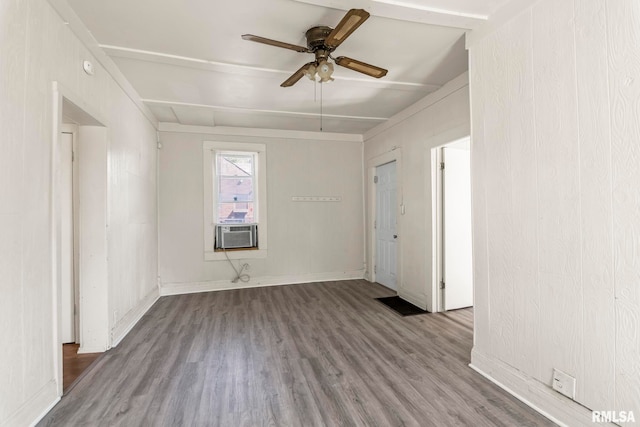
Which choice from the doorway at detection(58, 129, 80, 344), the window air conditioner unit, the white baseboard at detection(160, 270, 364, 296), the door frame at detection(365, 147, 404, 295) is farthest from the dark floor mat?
the doorway at detection(58, 129, 80, 344)

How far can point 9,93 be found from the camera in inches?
57.1

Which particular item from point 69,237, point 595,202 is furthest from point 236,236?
point 595,202

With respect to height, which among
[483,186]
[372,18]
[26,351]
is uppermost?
[372,18]

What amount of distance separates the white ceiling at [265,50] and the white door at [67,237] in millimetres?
966

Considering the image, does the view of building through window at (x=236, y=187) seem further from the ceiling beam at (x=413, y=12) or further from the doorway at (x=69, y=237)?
the ceiling beam at (x=413, y=12)

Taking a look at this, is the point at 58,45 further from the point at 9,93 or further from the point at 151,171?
the point at 151,171

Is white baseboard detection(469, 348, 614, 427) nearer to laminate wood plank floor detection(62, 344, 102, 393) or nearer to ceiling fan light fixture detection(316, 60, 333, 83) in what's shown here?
ceiling fan light fixture detection(316, 60, 333, 83)

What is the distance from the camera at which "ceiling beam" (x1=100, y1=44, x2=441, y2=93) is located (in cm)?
243

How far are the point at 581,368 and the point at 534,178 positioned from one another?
107 cm

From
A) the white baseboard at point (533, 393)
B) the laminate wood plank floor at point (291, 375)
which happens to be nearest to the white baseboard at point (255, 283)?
the laminate wood plank floor at point (291, 375)

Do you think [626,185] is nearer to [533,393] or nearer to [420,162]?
[533,393]

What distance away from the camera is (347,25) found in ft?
5.71

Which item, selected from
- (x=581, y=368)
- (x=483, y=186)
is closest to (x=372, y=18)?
(x=483, y=186)

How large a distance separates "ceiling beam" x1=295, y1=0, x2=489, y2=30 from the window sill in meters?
3.59
